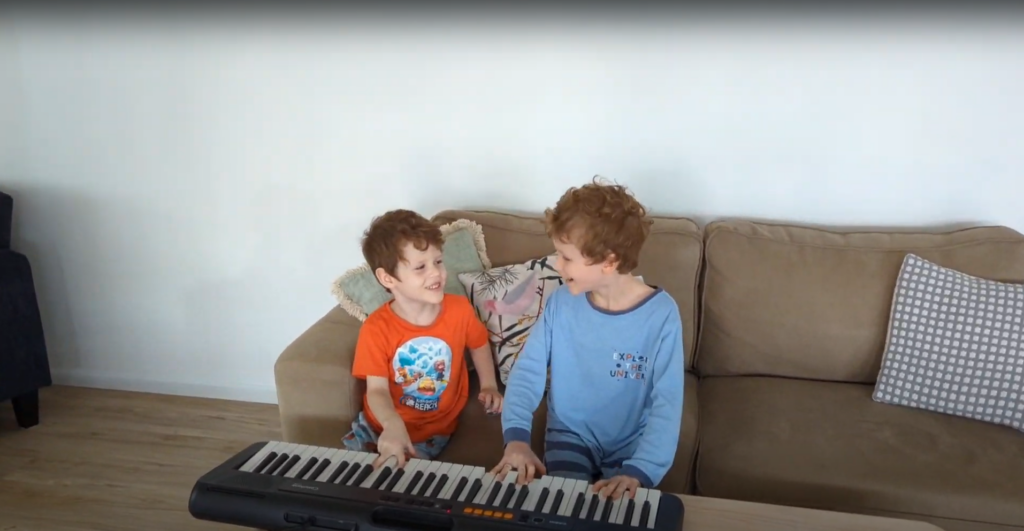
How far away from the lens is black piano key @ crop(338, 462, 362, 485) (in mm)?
1316

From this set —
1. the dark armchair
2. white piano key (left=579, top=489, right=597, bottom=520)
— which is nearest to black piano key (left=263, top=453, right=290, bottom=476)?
white piano key (left=579, top=489, right=597, bottom=520)

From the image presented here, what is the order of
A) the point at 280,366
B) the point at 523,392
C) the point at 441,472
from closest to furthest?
the point at 441,472, the point at 523,392, the point at 280,366

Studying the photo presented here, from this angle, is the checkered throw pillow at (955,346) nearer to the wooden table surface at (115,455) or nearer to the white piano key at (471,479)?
the white piano key at (471,479)

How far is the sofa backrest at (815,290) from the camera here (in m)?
2.00

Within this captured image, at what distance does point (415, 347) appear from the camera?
179 cm

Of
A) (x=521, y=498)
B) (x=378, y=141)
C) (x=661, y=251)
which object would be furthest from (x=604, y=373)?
(x=378, y=141)

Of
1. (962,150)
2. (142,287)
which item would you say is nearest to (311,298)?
(142,287)

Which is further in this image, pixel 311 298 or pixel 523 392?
pixel 311 298

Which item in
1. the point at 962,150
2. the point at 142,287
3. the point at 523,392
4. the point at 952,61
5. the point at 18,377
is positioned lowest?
the point at 18,377

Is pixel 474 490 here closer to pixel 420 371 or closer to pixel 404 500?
pixel 404 500

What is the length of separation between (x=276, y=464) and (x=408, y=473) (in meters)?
0.24

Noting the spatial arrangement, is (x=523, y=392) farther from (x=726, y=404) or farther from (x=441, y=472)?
(x=726, y=404)

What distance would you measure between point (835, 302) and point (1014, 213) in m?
0.67

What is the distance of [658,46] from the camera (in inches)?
86.7
